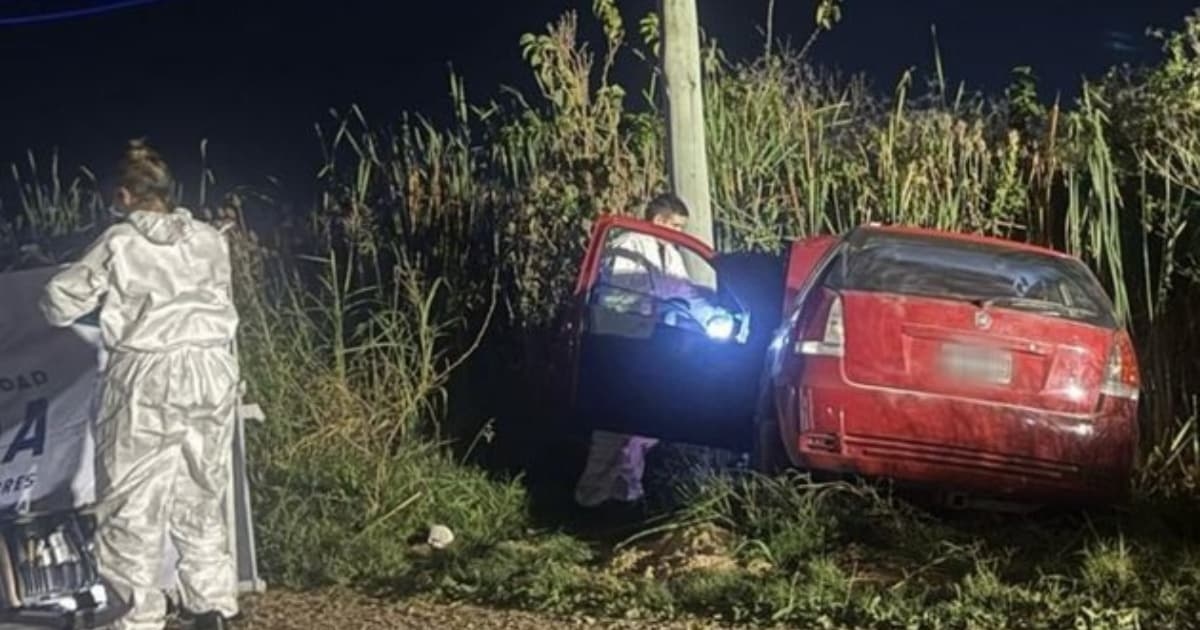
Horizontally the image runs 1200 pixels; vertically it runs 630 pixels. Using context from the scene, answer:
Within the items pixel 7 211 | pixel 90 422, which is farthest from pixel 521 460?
pixel 7 211

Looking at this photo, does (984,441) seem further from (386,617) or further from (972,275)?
(386,617)

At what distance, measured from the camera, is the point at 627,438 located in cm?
1029

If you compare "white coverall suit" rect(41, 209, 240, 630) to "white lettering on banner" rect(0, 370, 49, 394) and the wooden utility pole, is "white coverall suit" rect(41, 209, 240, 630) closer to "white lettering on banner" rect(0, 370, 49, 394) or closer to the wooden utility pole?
"white lettering on banner" rect(0, 370, 49, 394)

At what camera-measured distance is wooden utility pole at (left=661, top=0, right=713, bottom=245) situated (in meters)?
10.9

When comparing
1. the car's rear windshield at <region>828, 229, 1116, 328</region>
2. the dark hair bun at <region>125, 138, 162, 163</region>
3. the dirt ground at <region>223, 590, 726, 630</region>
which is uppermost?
the dark hair bun at <region>125, 138, 162, 163</region>

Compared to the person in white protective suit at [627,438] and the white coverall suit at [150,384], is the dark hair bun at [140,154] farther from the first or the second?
the person in white protective suit at [627,438]

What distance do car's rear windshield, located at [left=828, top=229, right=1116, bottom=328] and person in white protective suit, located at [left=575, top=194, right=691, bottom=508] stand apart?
3.89 feet

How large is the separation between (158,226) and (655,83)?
15.0ft

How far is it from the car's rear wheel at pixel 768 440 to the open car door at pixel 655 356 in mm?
518

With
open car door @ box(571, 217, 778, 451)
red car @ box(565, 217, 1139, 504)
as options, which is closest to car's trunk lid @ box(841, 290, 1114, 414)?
red car @ box(565, 217, 1139, 504)

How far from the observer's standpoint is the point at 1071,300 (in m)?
9.14

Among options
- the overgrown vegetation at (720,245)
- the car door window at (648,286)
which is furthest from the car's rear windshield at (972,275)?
the car door window at (648,286)

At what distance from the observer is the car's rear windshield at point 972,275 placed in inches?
354

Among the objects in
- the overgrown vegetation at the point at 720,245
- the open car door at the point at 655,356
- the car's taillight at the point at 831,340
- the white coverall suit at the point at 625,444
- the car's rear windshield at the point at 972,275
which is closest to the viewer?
the overgrown vegetation at the point at 720,245
